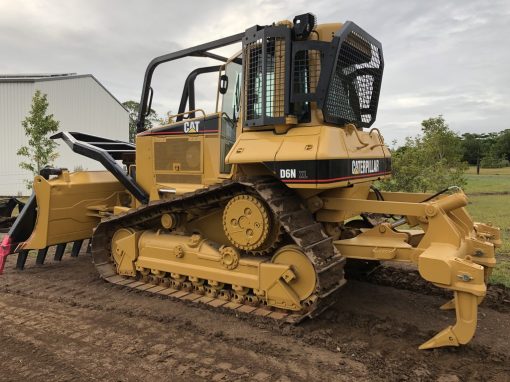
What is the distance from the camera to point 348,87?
5.18m

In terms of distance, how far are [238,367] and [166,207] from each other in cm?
253

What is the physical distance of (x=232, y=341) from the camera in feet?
13.9

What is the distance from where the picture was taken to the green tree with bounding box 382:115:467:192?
39.4ft

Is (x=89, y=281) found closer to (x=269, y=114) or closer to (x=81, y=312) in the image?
(x=81, y=312)

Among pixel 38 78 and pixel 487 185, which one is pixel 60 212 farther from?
pixel 487 185

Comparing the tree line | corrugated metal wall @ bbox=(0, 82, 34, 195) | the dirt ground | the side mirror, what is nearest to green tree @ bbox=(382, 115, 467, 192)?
the tree line

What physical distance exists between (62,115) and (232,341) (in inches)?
942

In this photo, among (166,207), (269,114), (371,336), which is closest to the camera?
(371,336)

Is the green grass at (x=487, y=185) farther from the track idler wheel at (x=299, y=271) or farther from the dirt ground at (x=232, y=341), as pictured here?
the track idler wheel at (x=299, y=271)

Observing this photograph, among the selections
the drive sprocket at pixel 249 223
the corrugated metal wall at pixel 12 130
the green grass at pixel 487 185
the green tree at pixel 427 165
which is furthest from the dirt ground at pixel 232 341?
the corrugated metal wall at pixel 12 130

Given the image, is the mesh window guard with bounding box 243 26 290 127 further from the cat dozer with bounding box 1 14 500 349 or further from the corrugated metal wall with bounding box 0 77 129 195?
the corrugated metal wall with bounding box 0 77 129 195

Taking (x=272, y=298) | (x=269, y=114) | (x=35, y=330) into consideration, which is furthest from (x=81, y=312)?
(x=269, y=114)

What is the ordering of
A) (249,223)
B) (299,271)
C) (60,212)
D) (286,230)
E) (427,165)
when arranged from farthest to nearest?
(427,165), (60,212), (249,223), (299,271), (286,230)

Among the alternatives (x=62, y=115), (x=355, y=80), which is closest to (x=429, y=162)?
(x=355, y=80)
